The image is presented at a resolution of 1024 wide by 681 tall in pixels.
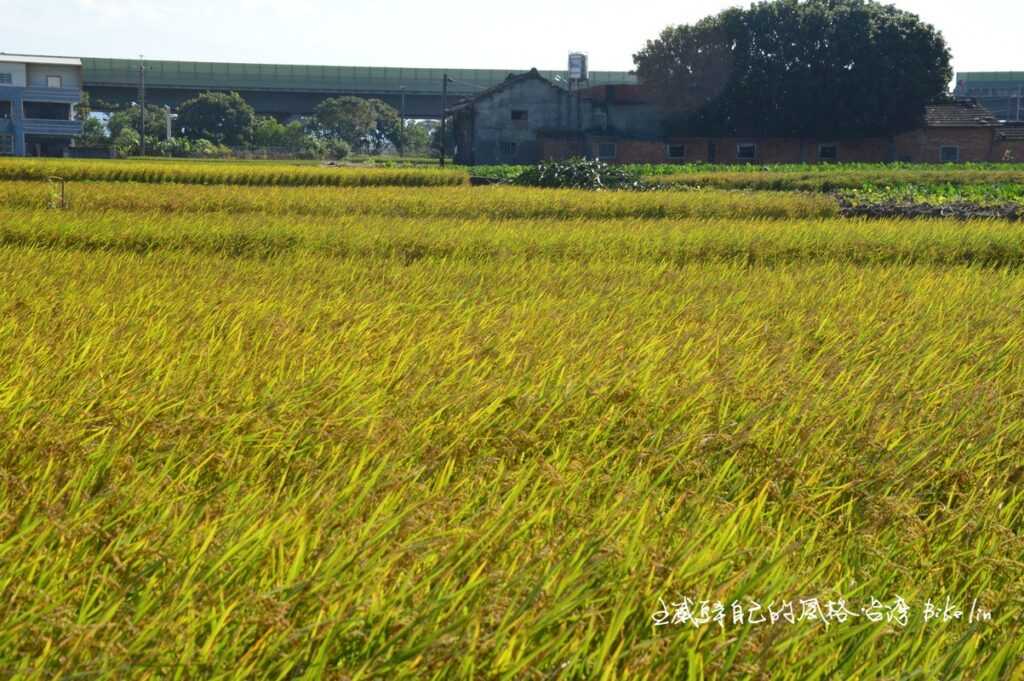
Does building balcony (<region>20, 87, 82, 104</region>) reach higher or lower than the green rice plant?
higher

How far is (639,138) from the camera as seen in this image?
44.8 metres

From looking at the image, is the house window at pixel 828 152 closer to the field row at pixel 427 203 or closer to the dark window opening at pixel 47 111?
the field row at pixel 427 203

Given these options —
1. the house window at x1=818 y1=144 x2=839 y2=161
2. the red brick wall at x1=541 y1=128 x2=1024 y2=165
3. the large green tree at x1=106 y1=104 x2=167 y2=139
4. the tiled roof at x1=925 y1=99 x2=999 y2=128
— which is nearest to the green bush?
the large green tree at x1=106 y1=104 x2=167 y2=139

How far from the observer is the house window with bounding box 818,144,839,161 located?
44.0 m

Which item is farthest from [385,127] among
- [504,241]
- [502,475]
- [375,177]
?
[502,475]

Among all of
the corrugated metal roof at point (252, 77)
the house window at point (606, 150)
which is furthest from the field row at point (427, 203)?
the corrugated metal roof at point (252, 77)

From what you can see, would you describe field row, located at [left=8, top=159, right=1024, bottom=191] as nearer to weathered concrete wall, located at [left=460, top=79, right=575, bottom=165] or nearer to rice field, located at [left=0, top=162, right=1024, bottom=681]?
weathered concrete wall, located at [left=460, top=79, right=575, bottom=165]

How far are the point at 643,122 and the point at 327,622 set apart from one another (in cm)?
4405

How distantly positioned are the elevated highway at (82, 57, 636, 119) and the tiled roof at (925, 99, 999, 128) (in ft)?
128

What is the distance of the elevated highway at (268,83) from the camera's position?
80188 mm

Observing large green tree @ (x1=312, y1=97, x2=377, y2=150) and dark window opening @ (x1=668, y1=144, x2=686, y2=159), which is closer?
dark window opening @ (x1=668, y1=144, x2=686, y2=159)

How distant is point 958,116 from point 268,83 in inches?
1955

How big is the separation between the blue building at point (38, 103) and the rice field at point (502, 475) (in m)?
54.3

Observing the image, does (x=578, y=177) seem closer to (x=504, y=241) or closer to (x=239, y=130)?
(x=504, y=241)
